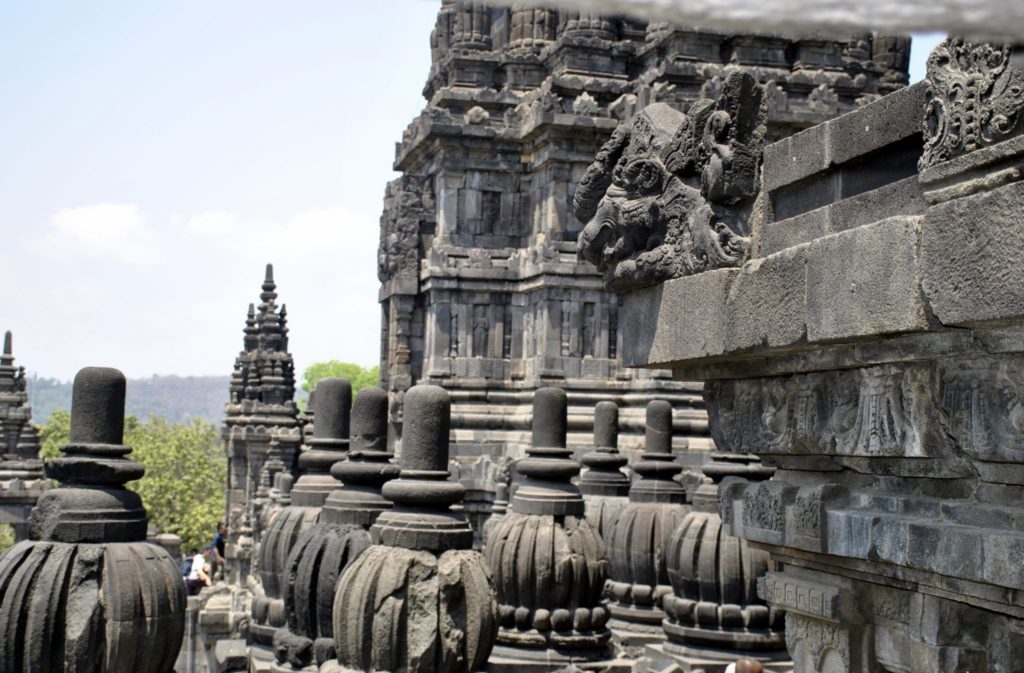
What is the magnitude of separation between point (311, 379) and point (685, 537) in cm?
8749

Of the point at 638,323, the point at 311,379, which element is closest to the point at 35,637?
the point at 638,323

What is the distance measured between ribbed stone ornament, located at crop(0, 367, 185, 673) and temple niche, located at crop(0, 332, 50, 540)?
14.5 metres

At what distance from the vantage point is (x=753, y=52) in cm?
1764

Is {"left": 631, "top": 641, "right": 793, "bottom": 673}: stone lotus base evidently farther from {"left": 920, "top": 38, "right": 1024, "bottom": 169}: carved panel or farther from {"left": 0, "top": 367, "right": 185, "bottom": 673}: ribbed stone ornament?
{"left": 920, "top": 38, "right": 1024, "bottom": 169}: carved panel

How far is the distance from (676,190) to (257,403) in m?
25.3

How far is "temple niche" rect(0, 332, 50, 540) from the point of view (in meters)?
21.0

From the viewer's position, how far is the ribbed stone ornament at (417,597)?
607cm

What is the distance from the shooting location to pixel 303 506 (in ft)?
30.2

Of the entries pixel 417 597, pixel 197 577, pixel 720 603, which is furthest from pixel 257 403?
pixel 417 597

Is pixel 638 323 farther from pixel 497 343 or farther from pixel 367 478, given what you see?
pixel 497 343

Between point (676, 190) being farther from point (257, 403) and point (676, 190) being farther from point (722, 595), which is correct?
point (257, 403)

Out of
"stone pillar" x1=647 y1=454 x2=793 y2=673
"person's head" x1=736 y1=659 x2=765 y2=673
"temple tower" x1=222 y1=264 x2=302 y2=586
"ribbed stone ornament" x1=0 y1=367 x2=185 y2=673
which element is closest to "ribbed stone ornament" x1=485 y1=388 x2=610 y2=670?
"stone pillar" x1=647 y1=454 x2=793 y2=673

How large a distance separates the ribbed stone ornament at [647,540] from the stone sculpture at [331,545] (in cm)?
275

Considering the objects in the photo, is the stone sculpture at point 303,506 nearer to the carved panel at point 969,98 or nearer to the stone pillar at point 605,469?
the stone pillar at point 605,469
